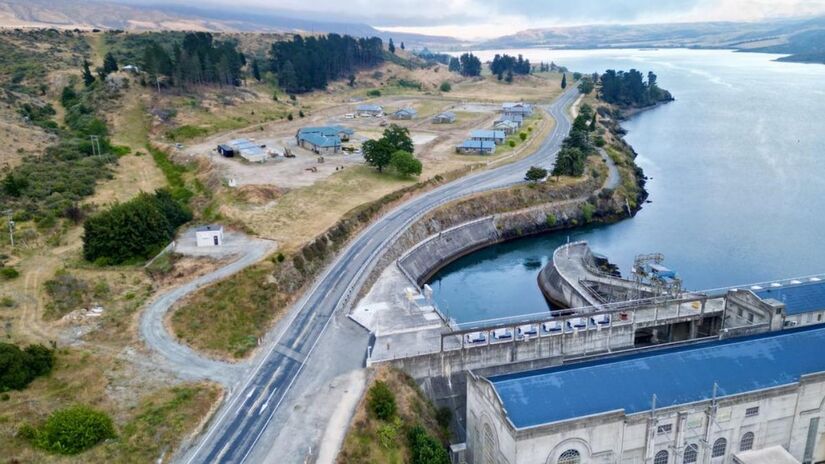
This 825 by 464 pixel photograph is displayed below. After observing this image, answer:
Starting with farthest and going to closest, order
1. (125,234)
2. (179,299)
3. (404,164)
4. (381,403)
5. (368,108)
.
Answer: (368,108) < (404,164) < (125,234) < (179,299) < (381,403)

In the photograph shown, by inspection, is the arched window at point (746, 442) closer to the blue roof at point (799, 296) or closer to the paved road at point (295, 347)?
the blue roof at point (799, 296)

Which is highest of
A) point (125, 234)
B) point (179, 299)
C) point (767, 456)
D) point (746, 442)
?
point (125, 234)

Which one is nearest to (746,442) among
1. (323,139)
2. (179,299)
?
(179,299)

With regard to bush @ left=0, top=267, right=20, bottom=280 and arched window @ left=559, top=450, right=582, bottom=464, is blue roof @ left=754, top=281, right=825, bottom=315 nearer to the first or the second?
arched window @ left=559, top=450, right=582, bottom=464

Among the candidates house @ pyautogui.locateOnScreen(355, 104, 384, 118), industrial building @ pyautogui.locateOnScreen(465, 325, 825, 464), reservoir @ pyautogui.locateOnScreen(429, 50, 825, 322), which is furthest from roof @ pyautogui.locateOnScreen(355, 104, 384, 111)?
industrial building @ pyautogui.locateOnScreen(465, 325, 825, 464)

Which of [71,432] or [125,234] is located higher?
[125,234]

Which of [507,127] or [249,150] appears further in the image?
[507,127]

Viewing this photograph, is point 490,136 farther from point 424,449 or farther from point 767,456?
point 424,449
